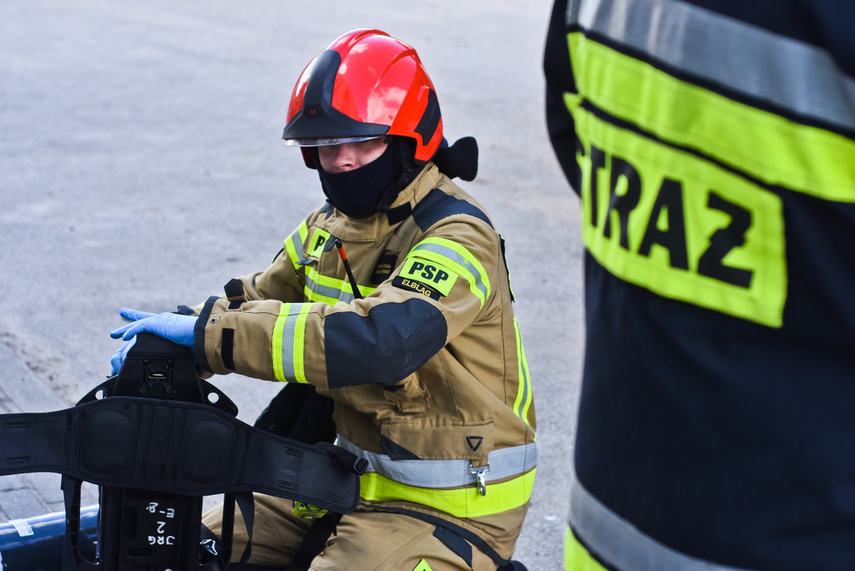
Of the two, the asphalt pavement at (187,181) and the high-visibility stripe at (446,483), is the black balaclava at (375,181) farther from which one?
the asphalt pavement at (187,181)

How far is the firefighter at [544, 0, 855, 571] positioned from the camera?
1040mm

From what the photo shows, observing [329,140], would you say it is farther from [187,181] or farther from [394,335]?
[187,181]

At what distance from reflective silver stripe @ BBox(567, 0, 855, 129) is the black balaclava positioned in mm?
1220

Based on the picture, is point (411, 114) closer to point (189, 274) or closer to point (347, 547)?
point (347, 547)

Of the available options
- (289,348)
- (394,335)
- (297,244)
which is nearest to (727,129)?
(394,335)

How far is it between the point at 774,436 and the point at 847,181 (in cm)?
29

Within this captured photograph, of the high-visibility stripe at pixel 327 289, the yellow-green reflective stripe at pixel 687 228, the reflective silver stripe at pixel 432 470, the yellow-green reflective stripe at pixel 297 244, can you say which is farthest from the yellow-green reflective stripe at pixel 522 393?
the yellow-green reflective stripe at pixel 687 228

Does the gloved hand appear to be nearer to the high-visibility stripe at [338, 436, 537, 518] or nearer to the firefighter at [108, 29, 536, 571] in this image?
the firefighter at [108, 29, 536, 571]

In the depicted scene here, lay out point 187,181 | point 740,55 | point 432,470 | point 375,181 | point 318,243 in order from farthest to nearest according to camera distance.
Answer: point 187,181, point 318,243, point 375,181, point 432,470, point 740,55

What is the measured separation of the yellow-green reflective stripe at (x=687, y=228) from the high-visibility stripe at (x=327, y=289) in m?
1.17

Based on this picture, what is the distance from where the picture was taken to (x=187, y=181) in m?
6.96

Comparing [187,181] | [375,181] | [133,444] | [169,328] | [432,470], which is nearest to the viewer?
[133,444]

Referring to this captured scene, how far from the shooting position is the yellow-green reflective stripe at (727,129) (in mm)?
1026

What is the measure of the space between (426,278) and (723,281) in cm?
109
